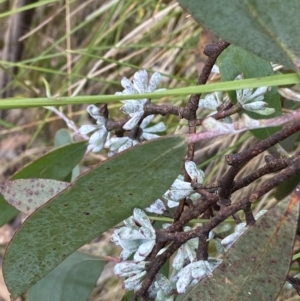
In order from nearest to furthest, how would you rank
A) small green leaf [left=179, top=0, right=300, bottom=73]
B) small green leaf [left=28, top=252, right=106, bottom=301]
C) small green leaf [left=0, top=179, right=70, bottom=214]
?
small green leaf [left=179, top=0, right=300, bottom=73], small green leaf [left=0, top=179, right=70, bottom=214], small green leaf [left=28, top=252, right=106, bottom=301]

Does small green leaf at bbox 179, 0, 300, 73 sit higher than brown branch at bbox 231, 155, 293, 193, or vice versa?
small green leaf at bbox 179, 0, 300, 73

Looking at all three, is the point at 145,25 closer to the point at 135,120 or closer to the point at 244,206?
the point at 135,120

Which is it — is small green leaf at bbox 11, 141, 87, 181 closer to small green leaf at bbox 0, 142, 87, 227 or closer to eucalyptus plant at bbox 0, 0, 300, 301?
small green leaf at bbox 0, 142, 87, 227

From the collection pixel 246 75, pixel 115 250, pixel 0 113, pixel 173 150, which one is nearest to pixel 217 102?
pixel 246 75

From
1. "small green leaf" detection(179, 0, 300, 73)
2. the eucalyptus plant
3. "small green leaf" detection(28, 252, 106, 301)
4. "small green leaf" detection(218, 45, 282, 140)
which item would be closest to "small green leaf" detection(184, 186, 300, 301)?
the eucalyptus plant

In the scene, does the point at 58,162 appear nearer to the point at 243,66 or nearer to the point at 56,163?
the point at 56,163

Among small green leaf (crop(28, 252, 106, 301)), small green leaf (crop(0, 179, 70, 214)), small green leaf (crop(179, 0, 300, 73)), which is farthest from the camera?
small green leaf (crop(28, 252, 106, 301))
